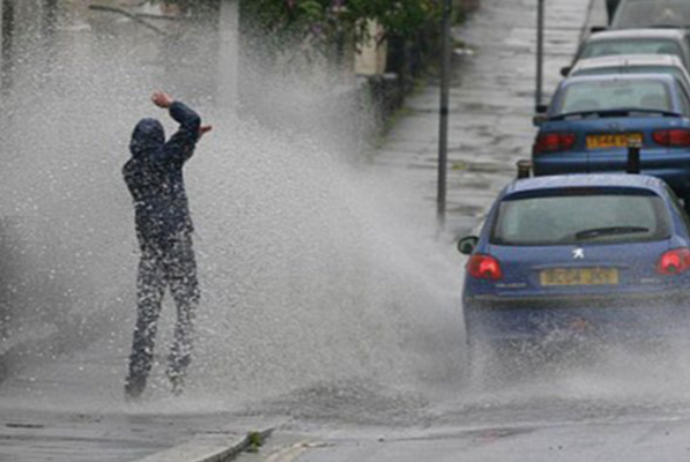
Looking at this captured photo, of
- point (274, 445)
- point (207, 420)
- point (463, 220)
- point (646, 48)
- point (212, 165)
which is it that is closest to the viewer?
point (274, 445)

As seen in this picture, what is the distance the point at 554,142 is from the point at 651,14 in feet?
49.1

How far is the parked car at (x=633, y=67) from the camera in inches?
1158

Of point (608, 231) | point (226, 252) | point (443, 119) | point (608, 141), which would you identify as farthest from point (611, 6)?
point (608, 231)

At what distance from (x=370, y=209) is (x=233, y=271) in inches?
227

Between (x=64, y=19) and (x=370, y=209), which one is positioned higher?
(x=64, y=19)

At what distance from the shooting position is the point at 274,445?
14.2m

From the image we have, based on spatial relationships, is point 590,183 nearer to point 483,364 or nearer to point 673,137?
point 483,364

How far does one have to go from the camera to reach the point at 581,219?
17.7 m

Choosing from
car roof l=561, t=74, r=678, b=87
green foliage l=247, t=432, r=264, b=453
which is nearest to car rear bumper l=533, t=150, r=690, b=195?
car roof l=561, t=74, r=678, b=87

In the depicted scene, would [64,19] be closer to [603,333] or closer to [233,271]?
[233,271]

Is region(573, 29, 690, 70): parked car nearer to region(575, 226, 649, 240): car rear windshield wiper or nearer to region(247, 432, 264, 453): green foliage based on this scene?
region(575, 226, 649, 240): car rear windshield wiper

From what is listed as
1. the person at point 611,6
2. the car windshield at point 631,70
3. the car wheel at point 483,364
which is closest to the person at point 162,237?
the car wheel at point 483,364

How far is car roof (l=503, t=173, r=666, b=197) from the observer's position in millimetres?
18062

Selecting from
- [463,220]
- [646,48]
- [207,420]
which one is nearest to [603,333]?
[207,420]
